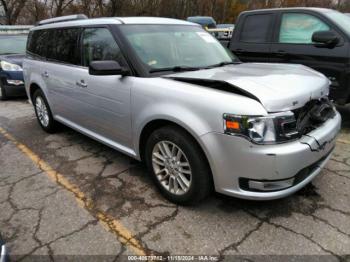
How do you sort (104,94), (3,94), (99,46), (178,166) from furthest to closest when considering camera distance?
(3,94) < (99,46) < (104,94) < (178,166)

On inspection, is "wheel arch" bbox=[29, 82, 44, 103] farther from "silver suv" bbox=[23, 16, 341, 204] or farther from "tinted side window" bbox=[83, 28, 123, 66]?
"tinted side window" bbox=[83, 28, 123, 66]

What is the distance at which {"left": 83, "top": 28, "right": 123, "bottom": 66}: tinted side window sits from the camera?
3.39 metres

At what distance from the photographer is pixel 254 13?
18.5ft

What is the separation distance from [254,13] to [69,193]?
434 cm

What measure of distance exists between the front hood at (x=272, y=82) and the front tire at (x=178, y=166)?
0.55 meters

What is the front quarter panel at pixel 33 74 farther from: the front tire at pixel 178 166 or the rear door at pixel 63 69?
the front tire at pixel 178 166

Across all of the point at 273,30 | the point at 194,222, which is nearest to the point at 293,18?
the point at 273,30

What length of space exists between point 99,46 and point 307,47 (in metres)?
3.22

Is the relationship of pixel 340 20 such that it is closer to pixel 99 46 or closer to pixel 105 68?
pixel 99 46

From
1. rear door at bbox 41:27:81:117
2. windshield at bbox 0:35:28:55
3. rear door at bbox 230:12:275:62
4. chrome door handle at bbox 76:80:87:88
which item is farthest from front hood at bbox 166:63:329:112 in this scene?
windshield at bbox 0:35:28:55

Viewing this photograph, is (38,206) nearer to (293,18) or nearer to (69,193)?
(69,193)

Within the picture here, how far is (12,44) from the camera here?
929cm

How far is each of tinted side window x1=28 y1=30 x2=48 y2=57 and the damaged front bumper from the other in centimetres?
356

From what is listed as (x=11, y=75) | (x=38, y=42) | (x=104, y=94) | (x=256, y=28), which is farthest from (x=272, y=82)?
(x=11, y=75)
